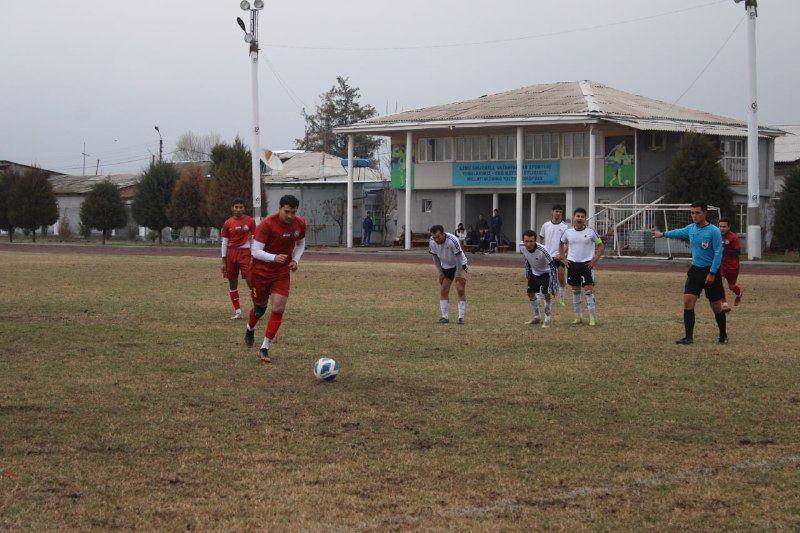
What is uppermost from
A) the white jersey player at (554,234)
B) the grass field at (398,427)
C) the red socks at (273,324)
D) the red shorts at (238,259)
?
the white jersey player at (554,234)

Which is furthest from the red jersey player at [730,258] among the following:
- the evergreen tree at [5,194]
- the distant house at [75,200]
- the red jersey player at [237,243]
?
the distant house at [75,200]

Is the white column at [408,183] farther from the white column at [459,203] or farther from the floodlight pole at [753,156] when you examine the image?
the floodlight pole at [753,156]

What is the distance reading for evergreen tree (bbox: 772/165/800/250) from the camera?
40875 mm

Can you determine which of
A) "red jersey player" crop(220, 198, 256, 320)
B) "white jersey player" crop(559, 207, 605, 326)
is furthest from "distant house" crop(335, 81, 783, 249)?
"red jersey player" crop(220, 198, 256, 320)

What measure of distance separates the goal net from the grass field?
25992 millimetres

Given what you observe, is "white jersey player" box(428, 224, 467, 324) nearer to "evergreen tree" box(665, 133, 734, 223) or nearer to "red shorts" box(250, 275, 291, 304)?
"red shorts" box(250, 275, 291, 304)

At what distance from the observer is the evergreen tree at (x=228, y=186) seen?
59.4 m

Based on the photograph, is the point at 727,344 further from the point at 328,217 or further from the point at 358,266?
the point at 328,217

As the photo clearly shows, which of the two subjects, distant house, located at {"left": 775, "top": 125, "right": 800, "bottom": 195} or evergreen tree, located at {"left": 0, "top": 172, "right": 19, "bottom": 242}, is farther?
evergreen tree, located at {"left": 0, "top": 172, "right": 19, "bottom": 242}

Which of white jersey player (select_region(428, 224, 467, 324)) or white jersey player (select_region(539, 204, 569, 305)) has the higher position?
white jersey player (select_region(539, 204, 569, 305))

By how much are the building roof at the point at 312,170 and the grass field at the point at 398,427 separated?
181 ft

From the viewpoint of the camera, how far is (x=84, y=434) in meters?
8.29

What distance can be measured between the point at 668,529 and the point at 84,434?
4.60 m

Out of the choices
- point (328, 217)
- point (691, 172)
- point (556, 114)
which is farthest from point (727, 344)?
point (328, 217)
